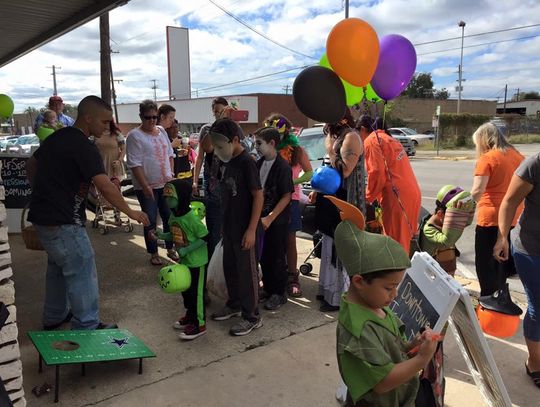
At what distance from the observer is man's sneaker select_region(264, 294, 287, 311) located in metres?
4.19

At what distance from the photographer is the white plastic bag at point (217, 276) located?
13.3ft

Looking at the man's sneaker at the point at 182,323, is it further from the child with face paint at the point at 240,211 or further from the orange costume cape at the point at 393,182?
the orange costume cape at the point at 393,182

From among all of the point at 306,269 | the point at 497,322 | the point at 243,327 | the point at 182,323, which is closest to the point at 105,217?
the point at 306,269

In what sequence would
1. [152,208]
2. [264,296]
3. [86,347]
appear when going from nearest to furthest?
[86,347] → [264,296] → [152,208]

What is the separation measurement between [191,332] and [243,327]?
17.1 inches

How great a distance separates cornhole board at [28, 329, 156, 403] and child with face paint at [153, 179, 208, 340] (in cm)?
54

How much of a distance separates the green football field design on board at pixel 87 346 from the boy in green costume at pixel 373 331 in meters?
1.88

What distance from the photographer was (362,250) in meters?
1.65

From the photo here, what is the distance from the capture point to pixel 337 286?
4.10m

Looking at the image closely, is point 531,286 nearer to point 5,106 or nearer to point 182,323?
point 182,323

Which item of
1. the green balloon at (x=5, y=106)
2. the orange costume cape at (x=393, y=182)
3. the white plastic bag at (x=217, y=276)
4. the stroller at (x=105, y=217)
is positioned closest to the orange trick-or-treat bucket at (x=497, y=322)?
the orange costume cape at (x=393, y=182)

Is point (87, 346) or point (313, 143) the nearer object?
point (87, 346)

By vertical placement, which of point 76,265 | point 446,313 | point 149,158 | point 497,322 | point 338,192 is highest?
point 149,158

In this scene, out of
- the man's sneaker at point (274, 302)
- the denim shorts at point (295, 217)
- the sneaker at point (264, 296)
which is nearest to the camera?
the man's sneaker at point (274, 302)
